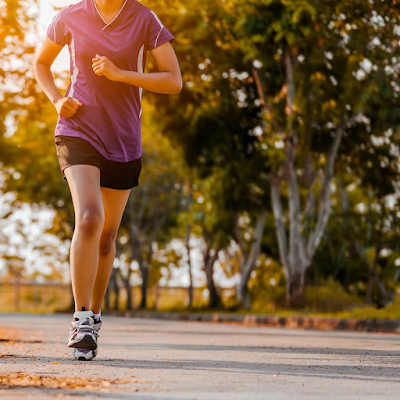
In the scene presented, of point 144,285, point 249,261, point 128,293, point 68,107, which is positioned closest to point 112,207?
point 68,107

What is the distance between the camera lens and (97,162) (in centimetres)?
523

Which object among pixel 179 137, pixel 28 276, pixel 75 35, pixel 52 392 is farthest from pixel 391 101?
pixel 28 276

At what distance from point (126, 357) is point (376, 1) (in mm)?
8534

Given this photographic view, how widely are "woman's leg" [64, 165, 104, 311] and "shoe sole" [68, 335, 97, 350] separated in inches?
7.4

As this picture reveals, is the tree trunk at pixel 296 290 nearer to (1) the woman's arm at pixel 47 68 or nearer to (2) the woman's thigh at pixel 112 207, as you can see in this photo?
(2) the woman's thigh at pixel 112 207

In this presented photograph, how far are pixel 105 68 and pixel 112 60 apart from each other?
0.28 m

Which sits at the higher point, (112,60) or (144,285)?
(112,60)

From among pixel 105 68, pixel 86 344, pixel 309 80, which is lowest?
pixel 86 344

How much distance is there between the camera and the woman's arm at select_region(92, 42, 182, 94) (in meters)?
5.16

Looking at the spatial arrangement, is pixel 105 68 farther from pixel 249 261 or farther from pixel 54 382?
pixel 249 261

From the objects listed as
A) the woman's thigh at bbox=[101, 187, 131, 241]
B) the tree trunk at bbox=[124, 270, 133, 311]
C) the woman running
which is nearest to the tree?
the woman running

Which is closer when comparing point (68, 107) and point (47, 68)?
point (68, 107)

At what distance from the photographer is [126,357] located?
5477 mm

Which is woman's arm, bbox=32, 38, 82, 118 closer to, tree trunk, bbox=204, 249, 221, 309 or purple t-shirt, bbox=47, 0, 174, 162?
purple t-shirt, bbox=47, 0, 174, 162
